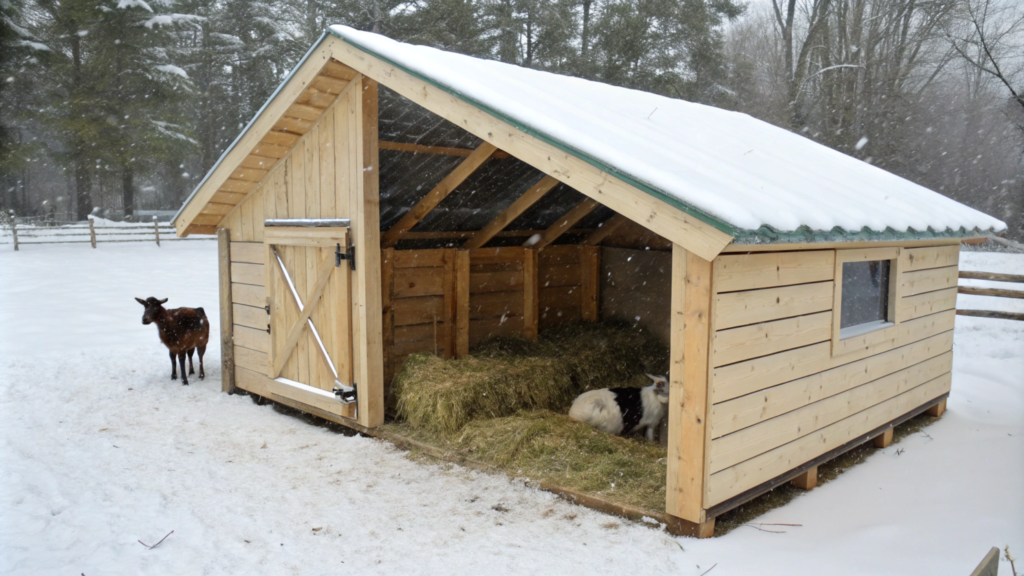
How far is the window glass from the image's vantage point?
5.39 m

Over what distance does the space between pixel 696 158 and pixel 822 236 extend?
Answer: 3.40ft

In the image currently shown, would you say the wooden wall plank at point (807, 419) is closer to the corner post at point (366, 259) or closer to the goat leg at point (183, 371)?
the corner post at point (366, 259)

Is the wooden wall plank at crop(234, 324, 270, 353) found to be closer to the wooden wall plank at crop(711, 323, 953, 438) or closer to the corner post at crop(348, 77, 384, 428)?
the corner post at crop(348, 77, 384, 428)

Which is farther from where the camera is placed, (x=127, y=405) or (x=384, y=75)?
(x=127, y=405)

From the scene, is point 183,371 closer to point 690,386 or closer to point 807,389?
point 690,386

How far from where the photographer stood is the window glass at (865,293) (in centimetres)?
539

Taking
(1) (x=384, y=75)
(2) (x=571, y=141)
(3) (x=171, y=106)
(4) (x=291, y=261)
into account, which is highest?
(3) (x=171, y=106)

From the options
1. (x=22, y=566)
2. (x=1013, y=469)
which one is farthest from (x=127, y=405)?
(x=1013, y=469)

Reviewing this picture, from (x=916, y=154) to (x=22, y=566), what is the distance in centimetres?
2375

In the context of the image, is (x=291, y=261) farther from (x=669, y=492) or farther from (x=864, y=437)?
(x=864, y=437)

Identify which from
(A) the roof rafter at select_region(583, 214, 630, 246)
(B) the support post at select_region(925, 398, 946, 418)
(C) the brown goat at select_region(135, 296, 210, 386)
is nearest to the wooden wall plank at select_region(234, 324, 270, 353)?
(C) the brown goat at select_region(135, 296, 210, 386)

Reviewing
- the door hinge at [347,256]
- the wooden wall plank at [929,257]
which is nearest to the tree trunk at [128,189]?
the door hinge at [347,256]

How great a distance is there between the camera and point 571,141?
12.9ft

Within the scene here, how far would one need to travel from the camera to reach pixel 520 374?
634cm
